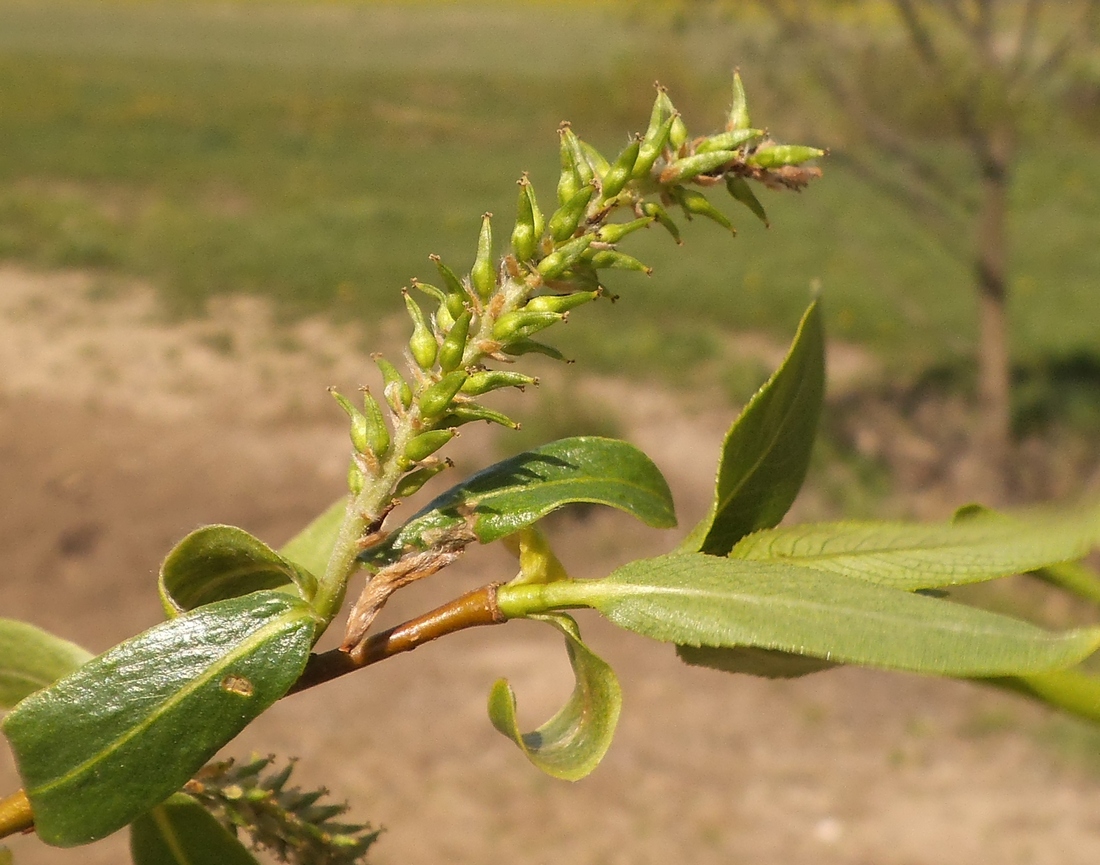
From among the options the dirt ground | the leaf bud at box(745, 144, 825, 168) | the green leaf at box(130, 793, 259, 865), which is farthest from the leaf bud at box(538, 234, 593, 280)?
the dirt ground

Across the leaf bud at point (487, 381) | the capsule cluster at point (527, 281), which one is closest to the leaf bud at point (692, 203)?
the capsule cluster at point (527, 281)

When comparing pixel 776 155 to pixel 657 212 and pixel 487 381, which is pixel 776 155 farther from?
pixel 487 381

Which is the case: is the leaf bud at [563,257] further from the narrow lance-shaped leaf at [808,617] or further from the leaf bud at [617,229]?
the narrow lance-shaped leaf at [808,617]

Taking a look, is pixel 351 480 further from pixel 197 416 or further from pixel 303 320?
pixel 303 320

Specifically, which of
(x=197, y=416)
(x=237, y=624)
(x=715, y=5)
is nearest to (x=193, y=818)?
(x=237, y=624)

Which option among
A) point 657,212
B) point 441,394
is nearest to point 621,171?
point 657,212
